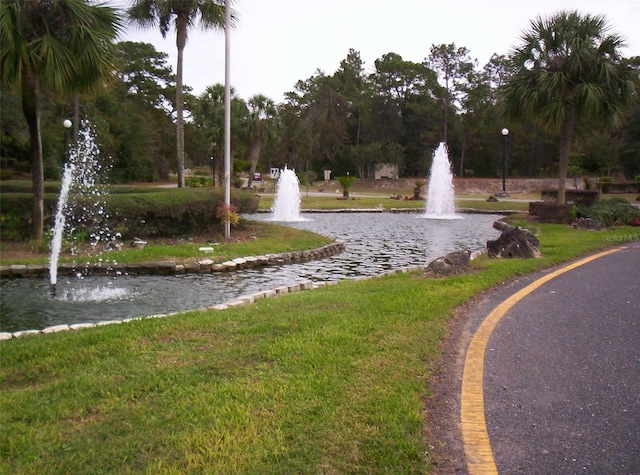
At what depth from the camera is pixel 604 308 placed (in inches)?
265

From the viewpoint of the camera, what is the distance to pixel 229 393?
12.4 feet

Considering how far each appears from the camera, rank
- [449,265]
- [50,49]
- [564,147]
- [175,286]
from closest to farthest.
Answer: [449,265] → [175,286] → [50,49] → [564,147]

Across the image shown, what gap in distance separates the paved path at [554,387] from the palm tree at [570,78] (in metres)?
13.8

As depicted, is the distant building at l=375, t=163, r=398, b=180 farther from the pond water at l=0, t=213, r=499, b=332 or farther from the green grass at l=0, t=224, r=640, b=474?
the green grass at l=0, t=224, r=640, b=474

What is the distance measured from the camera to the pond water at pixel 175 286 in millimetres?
7727

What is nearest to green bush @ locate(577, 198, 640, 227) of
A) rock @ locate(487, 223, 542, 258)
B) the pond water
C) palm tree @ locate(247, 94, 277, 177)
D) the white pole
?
the pond water

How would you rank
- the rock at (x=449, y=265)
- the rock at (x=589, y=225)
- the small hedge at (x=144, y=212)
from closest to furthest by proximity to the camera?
the rock at (x=449, y=265) → the small hedge at (x=144, y=212) → the rock at (x=589, y=225)

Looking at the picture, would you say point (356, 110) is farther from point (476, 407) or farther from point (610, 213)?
point (476, 407)

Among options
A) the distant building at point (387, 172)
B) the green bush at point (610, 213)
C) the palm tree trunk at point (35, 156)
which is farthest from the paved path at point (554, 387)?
the distant building at point (387, 172)

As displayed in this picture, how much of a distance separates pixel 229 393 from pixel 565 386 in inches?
97.2

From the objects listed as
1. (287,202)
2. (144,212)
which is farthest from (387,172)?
(144,212)

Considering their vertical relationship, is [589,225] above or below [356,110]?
below

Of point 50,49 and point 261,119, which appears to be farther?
point 261,119

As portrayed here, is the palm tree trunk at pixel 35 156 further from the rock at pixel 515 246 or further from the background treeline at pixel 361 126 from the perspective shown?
the background treeline at pixel 361 126
